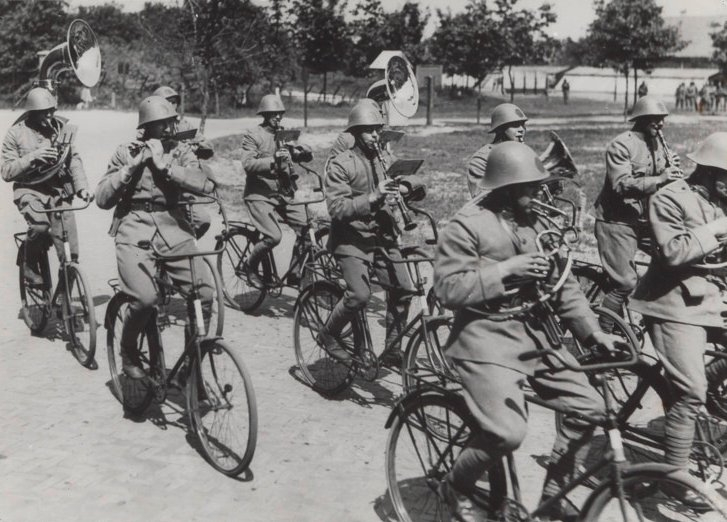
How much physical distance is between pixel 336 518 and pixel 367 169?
2.82m

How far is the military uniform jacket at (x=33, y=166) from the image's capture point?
7.77m

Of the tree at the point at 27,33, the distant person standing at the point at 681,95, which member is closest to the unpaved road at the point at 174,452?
the tree at the point at 27,33

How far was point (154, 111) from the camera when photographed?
5.72 metres

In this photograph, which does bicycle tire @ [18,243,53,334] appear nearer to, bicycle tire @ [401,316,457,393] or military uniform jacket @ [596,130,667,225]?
bicycle tire @ [401,316,457,393]

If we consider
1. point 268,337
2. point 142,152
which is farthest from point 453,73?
point 142,152

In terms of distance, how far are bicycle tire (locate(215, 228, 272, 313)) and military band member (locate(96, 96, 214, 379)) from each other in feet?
8.69

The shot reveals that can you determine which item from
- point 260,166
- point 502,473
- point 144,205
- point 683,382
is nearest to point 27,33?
point 260,166

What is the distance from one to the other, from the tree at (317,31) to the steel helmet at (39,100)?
23232mm

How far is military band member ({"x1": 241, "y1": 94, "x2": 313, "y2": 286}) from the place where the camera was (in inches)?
350

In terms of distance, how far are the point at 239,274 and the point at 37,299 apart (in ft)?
6.88

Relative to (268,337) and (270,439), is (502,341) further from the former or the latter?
(268,337)

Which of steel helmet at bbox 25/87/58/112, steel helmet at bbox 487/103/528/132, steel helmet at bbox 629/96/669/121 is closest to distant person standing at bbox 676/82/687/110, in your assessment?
steel helmet at bbox 629/96/669/121

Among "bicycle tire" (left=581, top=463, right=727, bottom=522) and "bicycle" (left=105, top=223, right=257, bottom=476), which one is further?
"bicycle" (left=105, top=223, right=257, bottom=476)

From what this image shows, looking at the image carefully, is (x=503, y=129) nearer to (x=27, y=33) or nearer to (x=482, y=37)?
(x=27, y=33)
